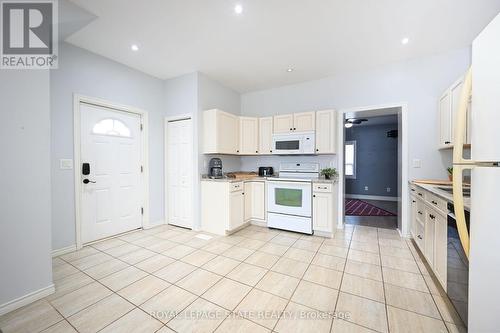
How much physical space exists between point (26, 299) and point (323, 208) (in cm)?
345

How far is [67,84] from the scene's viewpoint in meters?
2.61

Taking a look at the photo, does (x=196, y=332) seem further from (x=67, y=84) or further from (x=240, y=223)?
(x=67, y=84)

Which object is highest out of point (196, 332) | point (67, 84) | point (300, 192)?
point (67, 84)

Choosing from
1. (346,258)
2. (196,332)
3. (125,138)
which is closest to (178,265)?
(196,332)

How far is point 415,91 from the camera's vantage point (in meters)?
3.08

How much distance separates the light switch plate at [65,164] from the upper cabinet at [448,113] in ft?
16.0

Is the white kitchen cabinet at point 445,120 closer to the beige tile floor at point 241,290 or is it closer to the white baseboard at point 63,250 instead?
the beige tile floor at point 241,290

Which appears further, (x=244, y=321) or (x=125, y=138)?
(x=125, y=138)

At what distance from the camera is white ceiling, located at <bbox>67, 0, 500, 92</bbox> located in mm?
2012

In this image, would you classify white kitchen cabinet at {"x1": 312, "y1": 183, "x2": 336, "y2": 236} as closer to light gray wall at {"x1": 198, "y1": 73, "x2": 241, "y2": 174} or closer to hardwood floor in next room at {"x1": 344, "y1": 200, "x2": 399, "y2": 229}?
hardwood floor in next room at {"x1": 344, "y1": 200, "x2": 399, "y2": 229}

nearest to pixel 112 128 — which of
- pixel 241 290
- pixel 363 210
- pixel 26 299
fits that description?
pixel 26 299

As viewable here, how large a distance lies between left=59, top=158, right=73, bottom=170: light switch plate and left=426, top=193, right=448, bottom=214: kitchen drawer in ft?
13.7

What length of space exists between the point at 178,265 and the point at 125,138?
2264 millimetres

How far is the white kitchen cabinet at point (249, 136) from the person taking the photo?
399cm
